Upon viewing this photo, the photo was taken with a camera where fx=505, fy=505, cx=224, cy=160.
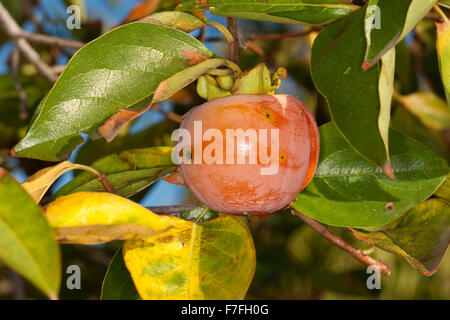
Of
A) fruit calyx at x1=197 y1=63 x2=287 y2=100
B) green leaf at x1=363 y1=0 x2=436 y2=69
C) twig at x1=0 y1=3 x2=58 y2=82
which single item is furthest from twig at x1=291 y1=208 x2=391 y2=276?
twig at x1=0 y1=3 x2=58 y2=82

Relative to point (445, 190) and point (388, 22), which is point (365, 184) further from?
point (388, 22)

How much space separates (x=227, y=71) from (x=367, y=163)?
1.06 feet

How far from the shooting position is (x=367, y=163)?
0.96 m

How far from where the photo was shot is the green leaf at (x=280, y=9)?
0.80 m

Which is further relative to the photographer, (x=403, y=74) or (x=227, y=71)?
(x=403, y=74)

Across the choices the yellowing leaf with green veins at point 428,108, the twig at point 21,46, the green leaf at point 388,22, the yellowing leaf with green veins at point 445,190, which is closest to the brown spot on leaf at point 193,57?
the green leaf at point 388,22

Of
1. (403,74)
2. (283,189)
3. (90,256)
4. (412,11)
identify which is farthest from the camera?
(90,256)

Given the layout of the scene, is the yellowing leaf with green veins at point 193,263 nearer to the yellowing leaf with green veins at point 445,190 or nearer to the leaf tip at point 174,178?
the leaf tip at point 174,178

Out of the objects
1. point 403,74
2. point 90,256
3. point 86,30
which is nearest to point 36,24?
point 86,30

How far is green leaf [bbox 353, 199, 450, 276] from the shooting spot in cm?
86

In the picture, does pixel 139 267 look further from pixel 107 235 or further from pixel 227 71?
pixel 227 71

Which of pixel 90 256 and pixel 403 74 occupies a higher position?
pixel 403 74

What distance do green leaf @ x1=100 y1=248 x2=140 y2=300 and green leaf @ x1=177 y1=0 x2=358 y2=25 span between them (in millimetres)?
489

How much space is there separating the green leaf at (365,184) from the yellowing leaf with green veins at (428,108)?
966 mm
